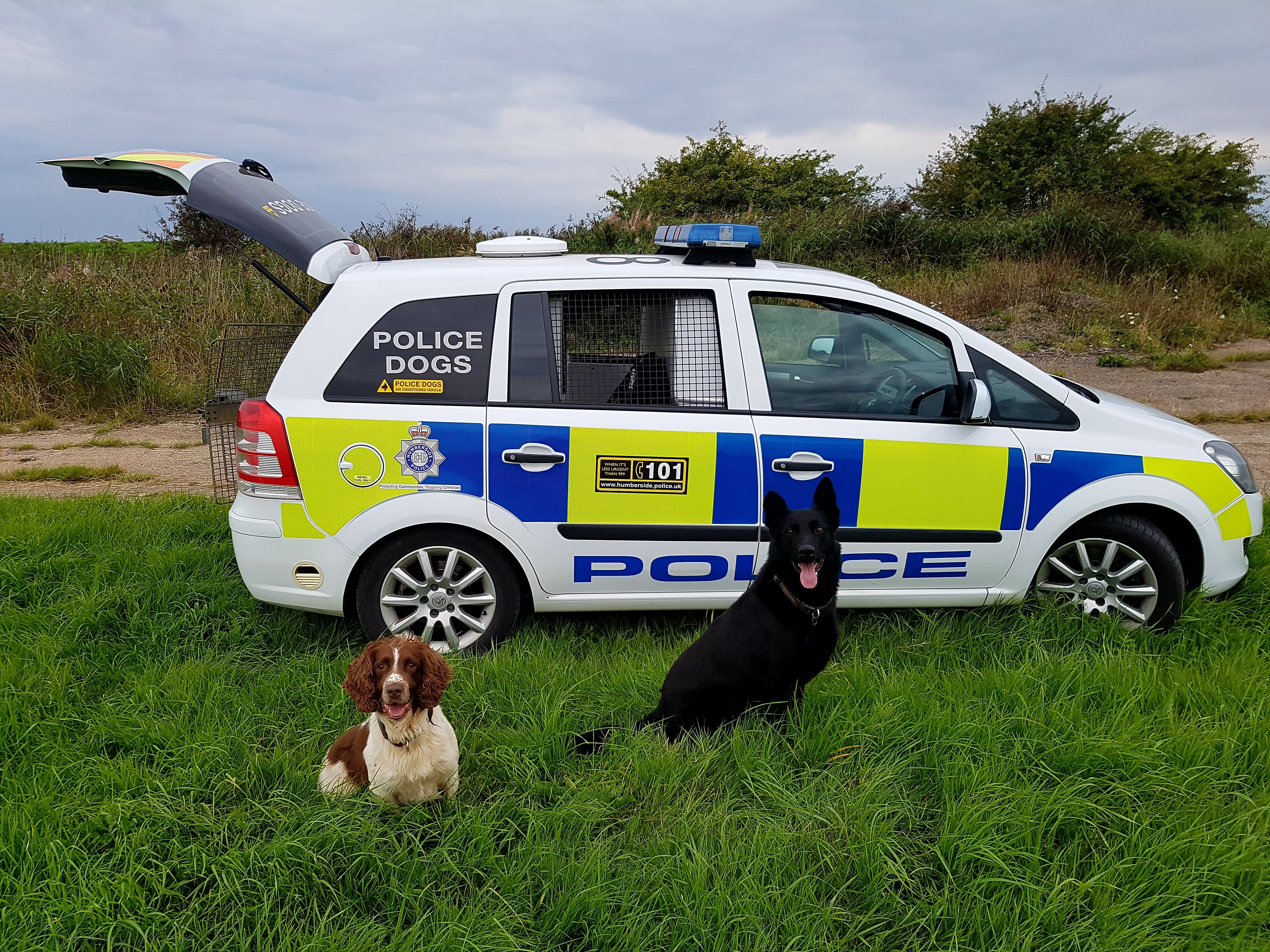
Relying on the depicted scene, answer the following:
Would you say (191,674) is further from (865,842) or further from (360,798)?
(865,842)

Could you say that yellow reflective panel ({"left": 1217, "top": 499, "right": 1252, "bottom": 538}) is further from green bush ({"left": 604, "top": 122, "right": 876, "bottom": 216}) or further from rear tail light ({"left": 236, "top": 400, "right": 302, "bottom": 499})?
green bush ({"left": 604, "top": 122, "right": 876, "bottom": 216})

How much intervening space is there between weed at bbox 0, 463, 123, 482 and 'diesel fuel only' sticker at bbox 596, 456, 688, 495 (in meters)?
5.71

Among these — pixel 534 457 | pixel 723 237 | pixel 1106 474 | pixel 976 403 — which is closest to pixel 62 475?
pixel 534 457

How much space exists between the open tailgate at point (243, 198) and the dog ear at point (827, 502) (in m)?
2.49

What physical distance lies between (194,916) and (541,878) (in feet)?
2.91

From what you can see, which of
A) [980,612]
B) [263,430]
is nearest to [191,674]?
[263,430]

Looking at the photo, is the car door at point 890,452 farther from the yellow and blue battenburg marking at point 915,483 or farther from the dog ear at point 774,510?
the dog ear at point 774,510

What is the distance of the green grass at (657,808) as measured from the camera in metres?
2.09

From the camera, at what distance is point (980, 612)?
394cm

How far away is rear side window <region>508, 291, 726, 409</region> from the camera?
3.72m

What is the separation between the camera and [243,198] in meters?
4.04

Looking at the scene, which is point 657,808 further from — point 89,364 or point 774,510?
point 89,364

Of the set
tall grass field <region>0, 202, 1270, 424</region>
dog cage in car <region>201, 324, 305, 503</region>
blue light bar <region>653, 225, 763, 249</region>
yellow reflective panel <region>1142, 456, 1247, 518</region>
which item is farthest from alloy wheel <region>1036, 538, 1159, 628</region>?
tall grass field <region>0, 202, 1270, 424</region>

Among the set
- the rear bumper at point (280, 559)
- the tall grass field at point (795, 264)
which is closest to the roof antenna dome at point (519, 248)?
the rear bumper at point (280, 559)
